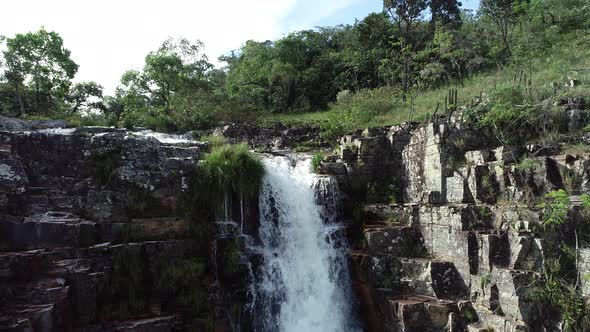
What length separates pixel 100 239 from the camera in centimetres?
746

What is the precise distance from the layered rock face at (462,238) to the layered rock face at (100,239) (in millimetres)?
3203

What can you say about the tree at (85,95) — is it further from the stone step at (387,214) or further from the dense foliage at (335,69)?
the stone step at (387,214)

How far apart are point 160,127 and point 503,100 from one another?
12852mm

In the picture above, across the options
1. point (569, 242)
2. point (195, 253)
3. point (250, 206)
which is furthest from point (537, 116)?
point (195, 253)

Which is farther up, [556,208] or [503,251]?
[556,208]

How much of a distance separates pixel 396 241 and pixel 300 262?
214 centimetres

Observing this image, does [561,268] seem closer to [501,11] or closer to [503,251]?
[503,251]

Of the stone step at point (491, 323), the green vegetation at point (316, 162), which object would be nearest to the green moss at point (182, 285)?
the green vegetation at point (316, 162)

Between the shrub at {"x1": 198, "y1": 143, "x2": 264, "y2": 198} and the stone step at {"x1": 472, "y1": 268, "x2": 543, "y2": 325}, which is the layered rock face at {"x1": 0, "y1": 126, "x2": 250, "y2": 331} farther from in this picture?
the stone step at {"x1": 472, "y1": 268, "x2": 543, "y2": 325}

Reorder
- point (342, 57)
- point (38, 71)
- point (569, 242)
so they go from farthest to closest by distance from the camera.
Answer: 1. point (342, 57)
2. point (38, 71)
3. point (569, 242)

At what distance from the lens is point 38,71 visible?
2172 cm

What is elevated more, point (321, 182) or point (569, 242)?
point (321, 182)

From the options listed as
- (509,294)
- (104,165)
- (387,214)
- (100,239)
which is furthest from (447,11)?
(100,239)

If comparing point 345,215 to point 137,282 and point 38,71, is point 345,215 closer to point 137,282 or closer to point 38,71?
point 137,282
